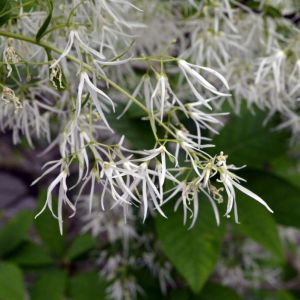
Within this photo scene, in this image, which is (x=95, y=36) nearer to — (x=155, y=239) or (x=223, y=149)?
(x=223, y=149)

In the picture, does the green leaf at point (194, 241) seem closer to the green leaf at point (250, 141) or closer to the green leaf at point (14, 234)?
the green leaf at point (250, 141)

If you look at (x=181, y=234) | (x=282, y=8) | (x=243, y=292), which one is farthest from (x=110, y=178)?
(x=243, y=292)

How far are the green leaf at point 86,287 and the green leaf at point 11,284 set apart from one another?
0.47ft

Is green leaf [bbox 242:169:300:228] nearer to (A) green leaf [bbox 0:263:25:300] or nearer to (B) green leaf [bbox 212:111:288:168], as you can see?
(B) green leaf [bbox 212:111:288:168]

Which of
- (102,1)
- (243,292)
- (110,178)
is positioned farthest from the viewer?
(243,292)

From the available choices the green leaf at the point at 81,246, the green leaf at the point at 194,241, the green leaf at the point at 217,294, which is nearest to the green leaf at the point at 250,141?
the green leaf at the point at 194,241

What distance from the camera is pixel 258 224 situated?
1134 mm

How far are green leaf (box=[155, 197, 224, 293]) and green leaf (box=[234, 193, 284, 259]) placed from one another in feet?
0.19

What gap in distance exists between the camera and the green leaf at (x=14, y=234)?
136 centimetres

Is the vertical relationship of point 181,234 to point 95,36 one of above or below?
below

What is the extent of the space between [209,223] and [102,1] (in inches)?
18.2

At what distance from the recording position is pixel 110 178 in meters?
0.66

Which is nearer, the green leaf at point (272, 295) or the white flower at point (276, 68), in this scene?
the white flower at point (276, 68)

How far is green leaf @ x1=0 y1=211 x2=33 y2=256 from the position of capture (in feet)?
4.45
